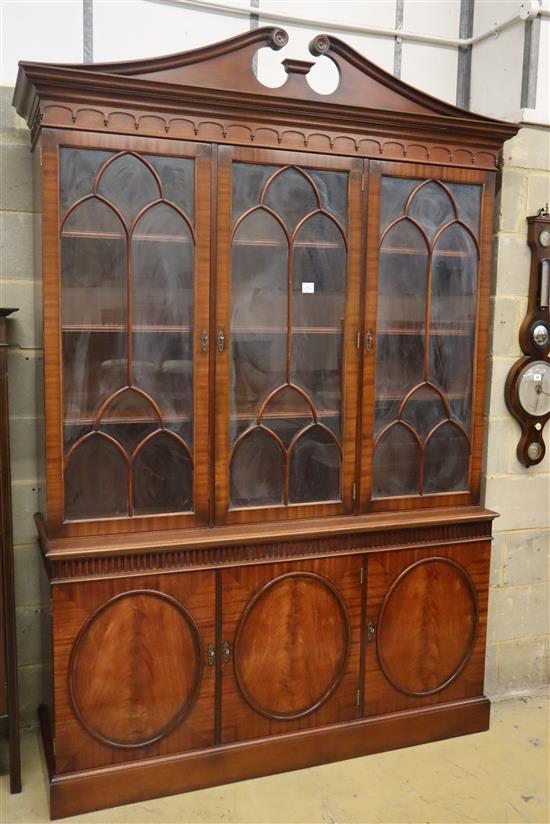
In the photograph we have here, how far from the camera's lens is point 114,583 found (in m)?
2.32

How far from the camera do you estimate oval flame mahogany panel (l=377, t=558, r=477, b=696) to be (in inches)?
106

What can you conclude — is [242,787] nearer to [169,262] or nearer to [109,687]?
[109,687]

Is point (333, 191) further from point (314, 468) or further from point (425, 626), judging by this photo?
point (425, 626)

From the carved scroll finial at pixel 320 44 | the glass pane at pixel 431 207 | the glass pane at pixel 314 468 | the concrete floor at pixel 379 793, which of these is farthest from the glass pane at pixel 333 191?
the concrete floor at pixel 379 793

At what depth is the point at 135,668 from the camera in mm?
2371

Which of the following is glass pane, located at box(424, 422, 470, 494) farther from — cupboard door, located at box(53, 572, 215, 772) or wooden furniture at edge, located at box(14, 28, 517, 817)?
cupboard door, located at box(53, 572, 215, 772)

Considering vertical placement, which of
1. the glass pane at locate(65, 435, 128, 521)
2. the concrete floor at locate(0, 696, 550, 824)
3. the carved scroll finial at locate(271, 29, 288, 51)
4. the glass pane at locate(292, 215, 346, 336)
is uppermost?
the carved scroll finial at locate(271, 29, 288, 51)

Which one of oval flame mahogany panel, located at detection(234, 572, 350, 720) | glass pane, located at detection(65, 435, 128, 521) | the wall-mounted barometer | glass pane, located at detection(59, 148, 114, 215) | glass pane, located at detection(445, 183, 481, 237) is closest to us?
glass pane, located at detection(59, 148, 114, 215)

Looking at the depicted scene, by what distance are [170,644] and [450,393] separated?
1.30m

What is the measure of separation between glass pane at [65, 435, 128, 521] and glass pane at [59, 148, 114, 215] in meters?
0.72

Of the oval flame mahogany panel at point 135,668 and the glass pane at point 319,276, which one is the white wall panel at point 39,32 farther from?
the oval flame mahogany panel at point 135,668

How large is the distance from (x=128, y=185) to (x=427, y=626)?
6.05ft

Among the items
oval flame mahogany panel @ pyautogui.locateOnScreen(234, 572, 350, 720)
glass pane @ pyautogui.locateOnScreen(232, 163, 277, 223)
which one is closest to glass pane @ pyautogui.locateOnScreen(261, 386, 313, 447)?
oval flame mahogany panel @ pyautogui.locateOnScreen(234, 572, 350, 720)

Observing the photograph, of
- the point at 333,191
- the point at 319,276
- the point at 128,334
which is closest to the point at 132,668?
the point at 128,334
